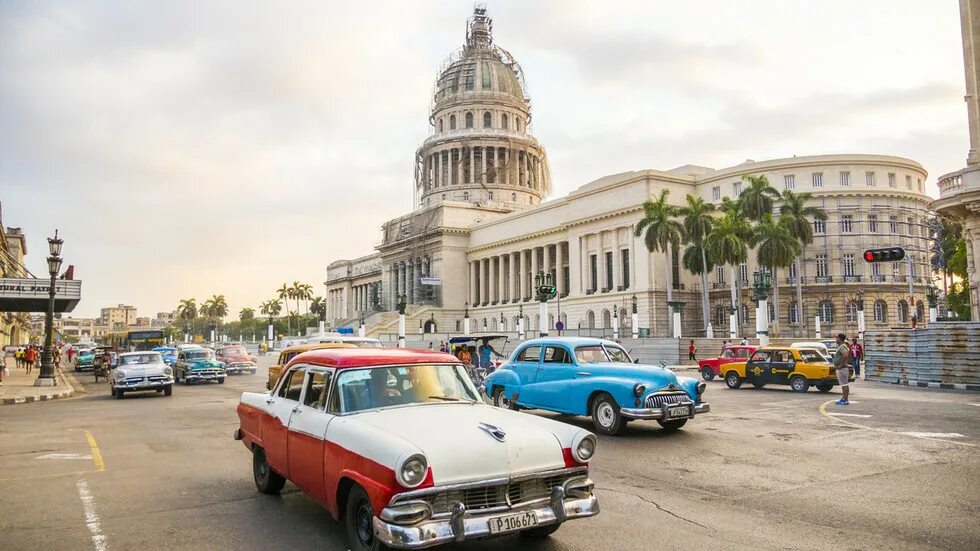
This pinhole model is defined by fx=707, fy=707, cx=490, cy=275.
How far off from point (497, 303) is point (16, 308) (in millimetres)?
61685

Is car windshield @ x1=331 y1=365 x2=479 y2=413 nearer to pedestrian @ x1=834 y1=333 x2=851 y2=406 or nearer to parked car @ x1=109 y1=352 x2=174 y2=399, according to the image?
pedestrian @ x1=834 y1=333 x2=851 y2=406

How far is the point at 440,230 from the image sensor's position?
3743 inches

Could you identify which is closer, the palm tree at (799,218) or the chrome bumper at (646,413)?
the chrome bumper at (646,413)

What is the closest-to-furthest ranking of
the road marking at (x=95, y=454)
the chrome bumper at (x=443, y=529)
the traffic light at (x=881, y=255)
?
1. the chrome bumper at (x=443, y=529)
2. the road marking at (x=95, y=454)
3. the traffic light at (x=881, y=255)

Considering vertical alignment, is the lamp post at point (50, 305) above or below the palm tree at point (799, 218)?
below

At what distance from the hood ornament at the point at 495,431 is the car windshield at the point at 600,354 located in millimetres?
8070

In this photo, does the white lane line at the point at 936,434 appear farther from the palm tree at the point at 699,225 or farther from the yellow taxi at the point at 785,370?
the palm tree at the point at 699,225

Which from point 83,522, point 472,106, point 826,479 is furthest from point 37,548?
point 472,106

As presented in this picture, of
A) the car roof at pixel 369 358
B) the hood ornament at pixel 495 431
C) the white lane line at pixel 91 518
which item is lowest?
the white lane line at pixel 91 518

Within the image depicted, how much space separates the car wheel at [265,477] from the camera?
26.1ft

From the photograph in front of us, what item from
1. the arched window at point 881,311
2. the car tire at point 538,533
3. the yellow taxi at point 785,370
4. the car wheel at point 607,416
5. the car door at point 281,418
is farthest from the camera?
the arched window at point 881,311

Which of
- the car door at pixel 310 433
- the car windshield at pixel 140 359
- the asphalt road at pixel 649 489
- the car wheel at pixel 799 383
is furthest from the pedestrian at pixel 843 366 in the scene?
the car windshield at pixel 140 359

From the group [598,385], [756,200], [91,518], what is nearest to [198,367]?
[598,385]

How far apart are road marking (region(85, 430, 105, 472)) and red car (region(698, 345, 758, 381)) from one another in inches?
792
